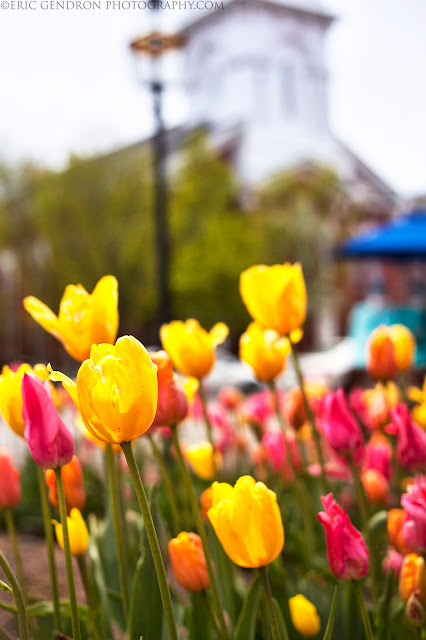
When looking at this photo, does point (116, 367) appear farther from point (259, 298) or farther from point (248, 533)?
point (259, 298)

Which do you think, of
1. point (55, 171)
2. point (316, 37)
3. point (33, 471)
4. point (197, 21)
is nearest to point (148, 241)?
point (55, 171)

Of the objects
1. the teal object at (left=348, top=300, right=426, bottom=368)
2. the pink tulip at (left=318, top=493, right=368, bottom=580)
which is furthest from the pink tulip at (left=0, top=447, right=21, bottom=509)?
the teal object at (left=348, top=300, right=426, bottom=368)

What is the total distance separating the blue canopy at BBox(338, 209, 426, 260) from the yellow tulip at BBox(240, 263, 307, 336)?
24.0 feet

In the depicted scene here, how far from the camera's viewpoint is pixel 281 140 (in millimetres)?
32406

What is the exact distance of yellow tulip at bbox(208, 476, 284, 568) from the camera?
39.5 inches

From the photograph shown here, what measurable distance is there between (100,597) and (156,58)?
6422 millimetres

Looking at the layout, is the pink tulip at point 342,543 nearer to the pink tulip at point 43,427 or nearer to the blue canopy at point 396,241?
the pink tulip at point 43,427

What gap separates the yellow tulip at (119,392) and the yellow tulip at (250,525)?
192 millimetres

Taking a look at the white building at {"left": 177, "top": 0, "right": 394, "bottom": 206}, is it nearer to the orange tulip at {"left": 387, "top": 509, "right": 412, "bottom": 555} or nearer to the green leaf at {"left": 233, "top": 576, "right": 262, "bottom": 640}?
the orange tulip at {"left": 387, "top": 509, "right": 412, "bottom": 555}

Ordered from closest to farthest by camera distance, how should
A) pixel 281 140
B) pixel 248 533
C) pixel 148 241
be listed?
pixel 248 533 < pixel 148 241 < pixel 281 140

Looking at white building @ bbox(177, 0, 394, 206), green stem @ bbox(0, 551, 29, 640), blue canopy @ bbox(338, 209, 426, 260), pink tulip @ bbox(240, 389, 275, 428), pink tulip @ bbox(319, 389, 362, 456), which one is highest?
green stem @ bbox(0, 551, 29, 640)

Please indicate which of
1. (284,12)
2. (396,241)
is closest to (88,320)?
(396,241)

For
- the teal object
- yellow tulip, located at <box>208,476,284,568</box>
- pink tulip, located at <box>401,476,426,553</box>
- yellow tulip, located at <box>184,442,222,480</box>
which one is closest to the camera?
yellow tulip, located at <box>208,476,284,568</box>

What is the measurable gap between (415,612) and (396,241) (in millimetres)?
7992
